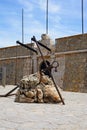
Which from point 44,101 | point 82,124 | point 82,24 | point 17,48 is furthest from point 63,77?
point 82,124

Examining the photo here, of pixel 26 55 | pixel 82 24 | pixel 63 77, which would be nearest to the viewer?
pixel 63 77

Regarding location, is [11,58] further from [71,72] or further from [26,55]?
[71,72]

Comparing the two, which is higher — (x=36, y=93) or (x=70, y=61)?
(x=70, y=61)

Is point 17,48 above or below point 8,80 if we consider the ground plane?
above

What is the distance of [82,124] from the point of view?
5297mm

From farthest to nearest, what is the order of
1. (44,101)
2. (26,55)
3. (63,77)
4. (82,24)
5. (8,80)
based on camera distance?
(8,80), (26,55), (82,24), (63,77), (44,101)

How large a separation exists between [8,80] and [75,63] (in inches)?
301

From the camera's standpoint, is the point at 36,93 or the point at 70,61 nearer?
the point at 36,93

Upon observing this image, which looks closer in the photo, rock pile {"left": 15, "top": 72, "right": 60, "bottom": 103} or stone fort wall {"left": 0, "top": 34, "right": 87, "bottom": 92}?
rock pile {"left": 15, "top": 72, "right": 60, "bottom": 103}

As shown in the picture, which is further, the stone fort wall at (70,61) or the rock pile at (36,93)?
the stone fort wall at (70,61)

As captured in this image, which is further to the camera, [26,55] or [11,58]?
[11,58]

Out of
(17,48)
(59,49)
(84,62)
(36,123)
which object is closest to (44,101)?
(36,123)

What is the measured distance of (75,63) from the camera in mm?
16703

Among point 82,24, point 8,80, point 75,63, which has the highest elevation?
point 82,24
